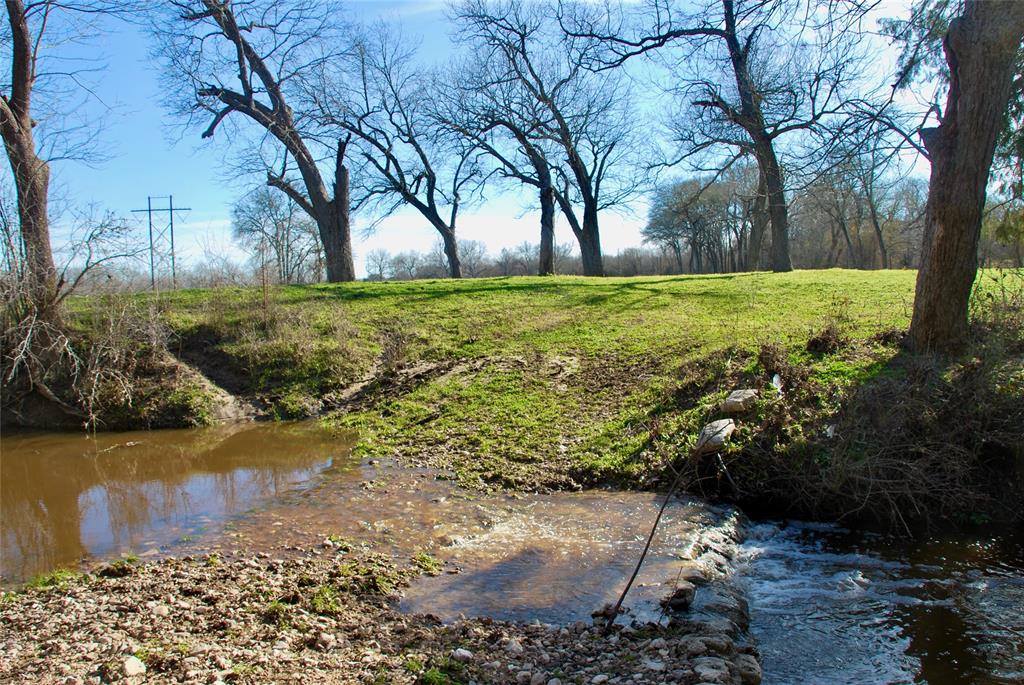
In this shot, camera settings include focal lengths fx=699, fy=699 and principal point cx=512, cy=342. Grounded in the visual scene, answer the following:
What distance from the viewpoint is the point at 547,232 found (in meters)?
27.2

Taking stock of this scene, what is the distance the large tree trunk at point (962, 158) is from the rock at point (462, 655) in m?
8.32

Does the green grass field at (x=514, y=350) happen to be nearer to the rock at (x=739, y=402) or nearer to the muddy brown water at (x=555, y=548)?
the rock at (x=739, y=402)

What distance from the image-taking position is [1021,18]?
8633 millimetres

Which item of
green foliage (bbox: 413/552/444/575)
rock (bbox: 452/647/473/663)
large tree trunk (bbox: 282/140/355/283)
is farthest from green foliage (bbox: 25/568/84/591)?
large tree trunk (bbox: 282/140/355/283)

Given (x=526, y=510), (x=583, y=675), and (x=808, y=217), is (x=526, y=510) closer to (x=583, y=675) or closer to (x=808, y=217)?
(x=583, y=675)

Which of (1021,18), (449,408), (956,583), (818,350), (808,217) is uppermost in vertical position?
(808,217)

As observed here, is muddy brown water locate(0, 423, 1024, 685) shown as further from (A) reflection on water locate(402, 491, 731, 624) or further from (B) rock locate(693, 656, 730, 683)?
(B) rock locate(693, 656, 730, 683)

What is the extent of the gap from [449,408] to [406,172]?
2215 centimetres

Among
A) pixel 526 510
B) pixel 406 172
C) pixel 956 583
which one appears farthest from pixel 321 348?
pixel 406 172

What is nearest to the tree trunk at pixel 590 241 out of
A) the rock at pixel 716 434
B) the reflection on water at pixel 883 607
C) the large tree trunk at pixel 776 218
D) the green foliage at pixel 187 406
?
the large tree trunk at pixel 776 218

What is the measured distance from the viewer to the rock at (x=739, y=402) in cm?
894

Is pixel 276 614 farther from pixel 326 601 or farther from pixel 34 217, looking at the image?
pixel 34 217

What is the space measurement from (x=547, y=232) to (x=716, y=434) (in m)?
19.7

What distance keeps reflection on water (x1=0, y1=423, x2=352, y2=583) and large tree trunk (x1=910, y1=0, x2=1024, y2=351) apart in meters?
8.68
